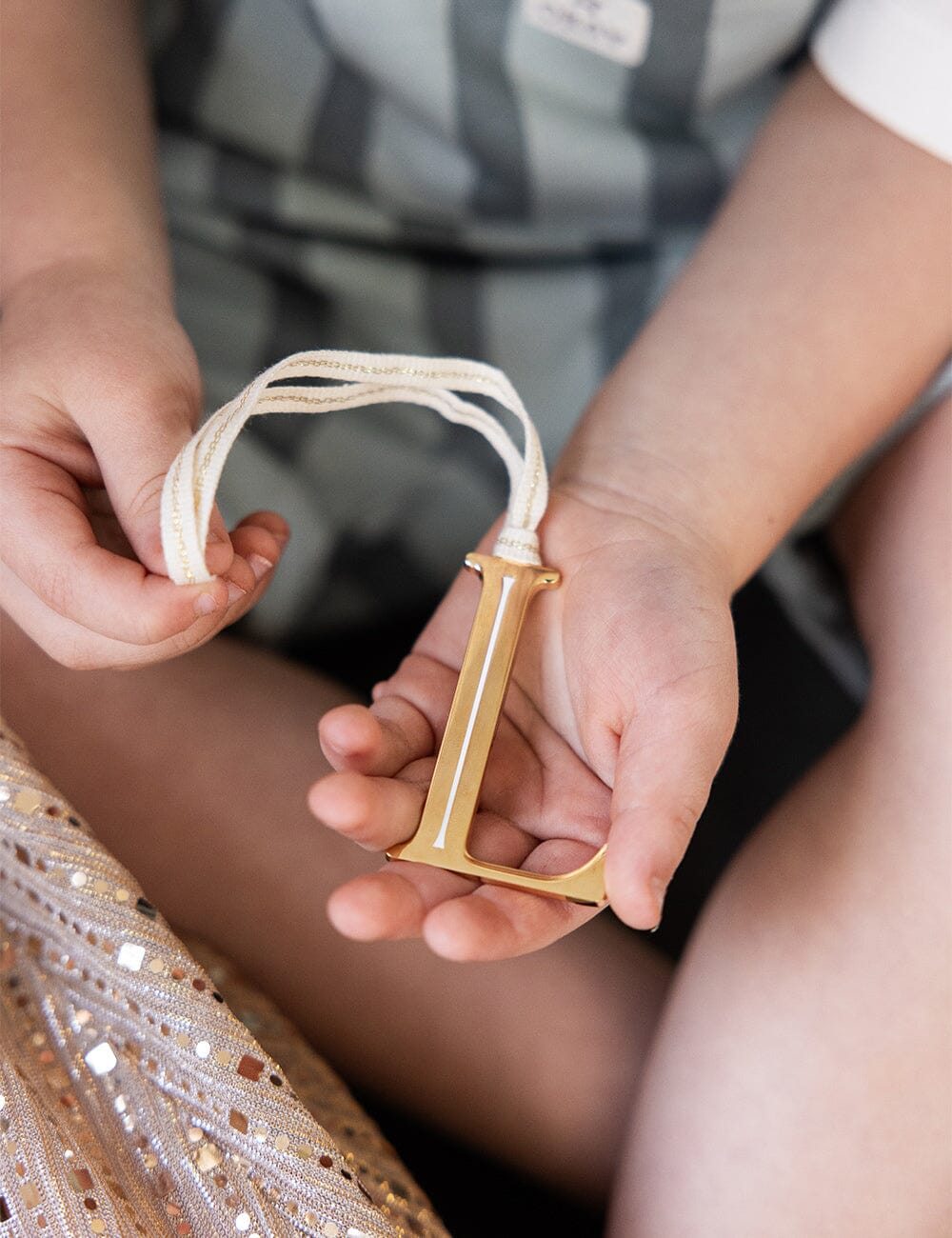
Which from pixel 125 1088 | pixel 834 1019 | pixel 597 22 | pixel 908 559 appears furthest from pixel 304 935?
pixel 597 22

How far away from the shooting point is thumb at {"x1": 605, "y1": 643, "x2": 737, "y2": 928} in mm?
373

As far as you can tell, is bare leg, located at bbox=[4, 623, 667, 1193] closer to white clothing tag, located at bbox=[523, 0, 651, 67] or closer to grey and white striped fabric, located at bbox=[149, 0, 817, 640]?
grey and white striped fabric, located at bbox=[149, 0, 817, 640]

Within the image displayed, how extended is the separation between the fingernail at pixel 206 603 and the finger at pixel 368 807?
0.08 meters

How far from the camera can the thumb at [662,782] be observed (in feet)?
1.22

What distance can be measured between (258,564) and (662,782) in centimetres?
19

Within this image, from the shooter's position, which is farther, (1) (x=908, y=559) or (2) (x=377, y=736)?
(1) (x=908, y=559)

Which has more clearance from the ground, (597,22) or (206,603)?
(597,22)

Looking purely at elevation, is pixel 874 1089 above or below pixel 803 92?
below

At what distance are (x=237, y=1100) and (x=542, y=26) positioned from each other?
608 millimetres

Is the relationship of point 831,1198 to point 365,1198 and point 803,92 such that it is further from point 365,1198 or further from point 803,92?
point 803,92

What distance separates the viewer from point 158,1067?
433 mm

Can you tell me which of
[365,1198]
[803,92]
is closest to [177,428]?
[365,1198]

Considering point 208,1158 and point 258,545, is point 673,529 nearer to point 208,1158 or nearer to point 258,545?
point 258,545

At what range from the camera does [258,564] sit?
463 millimetres
